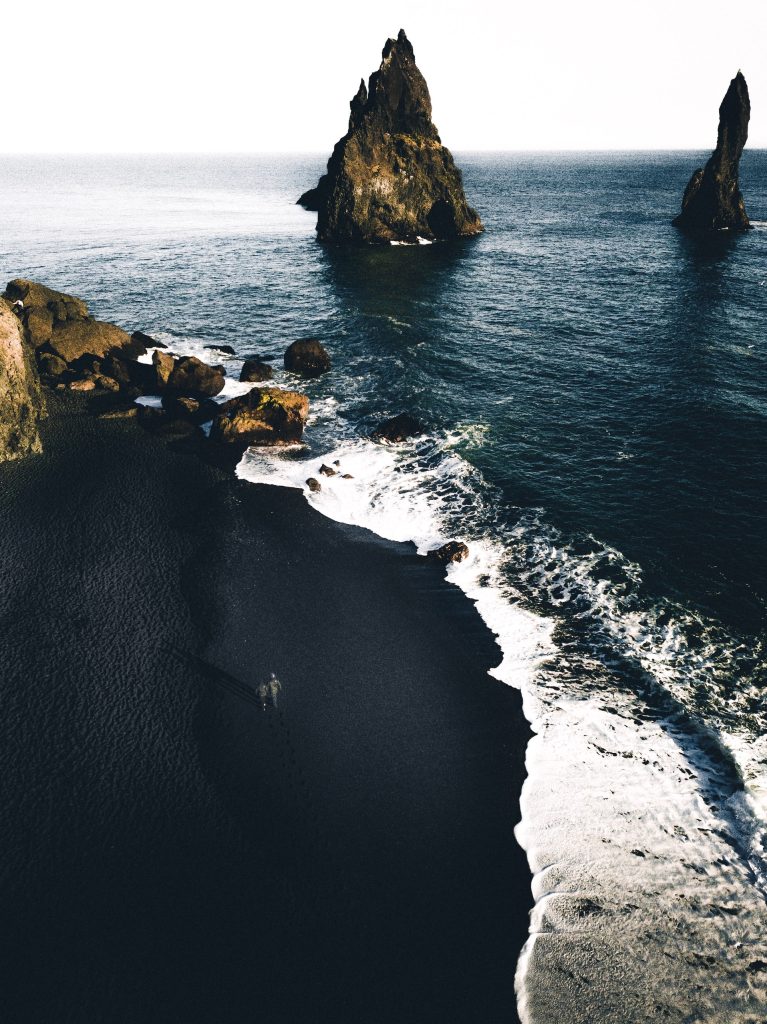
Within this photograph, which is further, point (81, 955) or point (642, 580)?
point (642, 580)

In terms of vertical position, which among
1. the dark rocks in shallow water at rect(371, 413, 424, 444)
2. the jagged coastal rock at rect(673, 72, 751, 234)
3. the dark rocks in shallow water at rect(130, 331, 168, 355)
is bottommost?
the dark rocks in shallow water at rect(371, 413, 424, 444)

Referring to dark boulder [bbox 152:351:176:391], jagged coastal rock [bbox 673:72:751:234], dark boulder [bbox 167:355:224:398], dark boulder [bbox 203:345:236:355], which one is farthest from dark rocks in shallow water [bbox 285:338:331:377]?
jagged coastal rock [bbox 673:72:751:234]

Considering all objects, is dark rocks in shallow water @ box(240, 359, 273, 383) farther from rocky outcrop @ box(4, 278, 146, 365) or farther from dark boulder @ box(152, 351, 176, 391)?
rocky outcrop @ box(4, 278, 146, 365)

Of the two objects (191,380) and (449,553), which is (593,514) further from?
(191,380)

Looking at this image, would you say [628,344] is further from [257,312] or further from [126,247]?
[126,247]

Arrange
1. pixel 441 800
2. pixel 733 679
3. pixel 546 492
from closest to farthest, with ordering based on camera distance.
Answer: pixel 441 800, pixel 733 679, pixel 546 492

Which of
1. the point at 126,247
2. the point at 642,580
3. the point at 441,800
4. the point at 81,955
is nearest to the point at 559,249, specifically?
the point at 126,247

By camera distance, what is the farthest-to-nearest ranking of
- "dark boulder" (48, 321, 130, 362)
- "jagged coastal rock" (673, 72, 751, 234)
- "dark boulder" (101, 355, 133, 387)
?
"jagged coastal rock" (673, 72, 751, 234) → "dark boulder" (48, 321, 130, 362) → "dark boulder" (101, 355, 133, 387)

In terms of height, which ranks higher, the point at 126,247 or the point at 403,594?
the point at 126,247
